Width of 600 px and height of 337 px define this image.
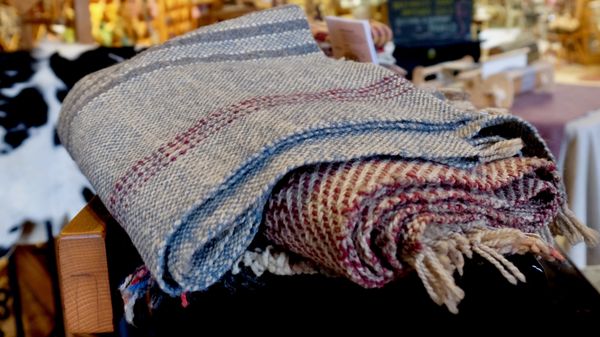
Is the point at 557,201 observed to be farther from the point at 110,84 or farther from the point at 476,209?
the point at 110,84

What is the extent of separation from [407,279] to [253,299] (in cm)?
11

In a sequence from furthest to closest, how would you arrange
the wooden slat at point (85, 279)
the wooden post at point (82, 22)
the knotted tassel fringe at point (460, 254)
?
the wooden post at point (82, 22) → the wooden slat at point (85, 279) → the knotted tassel fringe at point (460, 254)

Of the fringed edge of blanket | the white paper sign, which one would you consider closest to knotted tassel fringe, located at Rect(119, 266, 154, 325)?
the fringed edge of blanket

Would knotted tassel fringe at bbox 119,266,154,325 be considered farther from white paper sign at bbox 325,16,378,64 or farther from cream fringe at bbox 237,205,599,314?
white paper sign at bbox 325,16,378,64

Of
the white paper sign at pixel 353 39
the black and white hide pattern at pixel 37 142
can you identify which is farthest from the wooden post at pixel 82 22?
the white paper sign at pixel 353 39

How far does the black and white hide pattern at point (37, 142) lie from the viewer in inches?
46.4

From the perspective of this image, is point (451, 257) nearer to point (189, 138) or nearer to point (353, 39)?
point (189, 138)

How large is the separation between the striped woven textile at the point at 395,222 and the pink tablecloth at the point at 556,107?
0.88 meters

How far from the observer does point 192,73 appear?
1.93ft

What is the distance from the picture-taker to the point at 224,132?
476mm

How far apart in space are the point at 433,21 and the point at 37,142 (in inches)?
41.9

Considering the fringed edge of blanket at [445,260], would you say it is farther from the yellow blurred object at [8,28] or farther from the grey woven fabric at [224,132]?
the yellow blurred object at [8,28]

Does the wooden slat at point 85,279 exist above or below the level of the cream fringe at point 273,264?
below

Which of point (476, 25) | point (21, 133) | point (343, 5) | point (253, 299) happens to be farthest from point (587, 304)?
point (343, 5)
